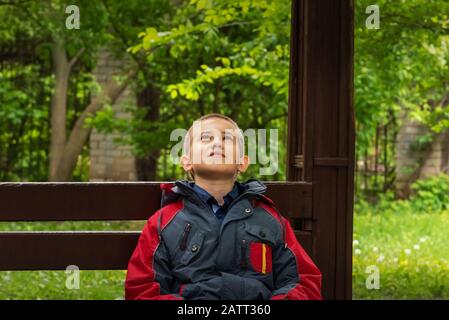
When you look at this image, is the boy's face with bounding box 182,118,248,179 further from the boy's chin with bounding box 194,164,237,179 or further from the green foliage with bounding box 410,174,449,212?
the green foliage with bounding box 410,174,449,212

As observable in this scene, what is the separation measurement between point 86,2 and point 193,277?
6.87m

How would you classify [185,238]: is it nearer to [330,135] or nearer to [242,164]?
[242,164]

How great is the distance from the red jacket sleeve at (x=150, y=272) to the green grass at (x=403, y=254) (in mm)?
4070

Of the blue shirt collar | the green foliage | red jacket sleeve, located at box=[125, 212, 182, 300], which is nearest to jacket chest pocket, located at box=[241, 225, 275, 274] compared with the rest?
the blue shirt collar

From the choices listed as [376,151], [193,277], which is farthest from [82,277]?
[376,151]

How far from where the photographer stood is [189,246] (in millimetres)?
2797

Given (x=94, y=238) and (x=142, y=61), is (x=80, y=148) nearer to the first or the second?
(x=142, y=61)

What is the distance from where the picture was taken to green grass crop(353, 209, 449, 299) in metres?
6.72

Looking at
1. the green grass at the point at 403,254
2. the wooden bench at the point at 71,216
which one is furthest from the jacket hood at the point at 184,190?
the green grass at the point at 403,254

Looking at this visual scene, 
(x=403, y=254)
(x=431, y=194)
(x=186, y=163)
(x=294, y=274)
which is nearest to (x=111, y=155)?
(x=431, y=194)

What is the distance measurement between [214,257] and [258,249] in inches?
6.5

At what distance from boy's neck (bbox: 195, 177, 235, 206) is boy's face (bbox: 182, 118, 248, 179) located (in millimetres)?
19

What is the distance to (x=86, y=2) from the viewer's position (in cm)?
913

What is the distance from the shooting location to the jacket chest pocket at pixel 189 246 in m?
2.79
